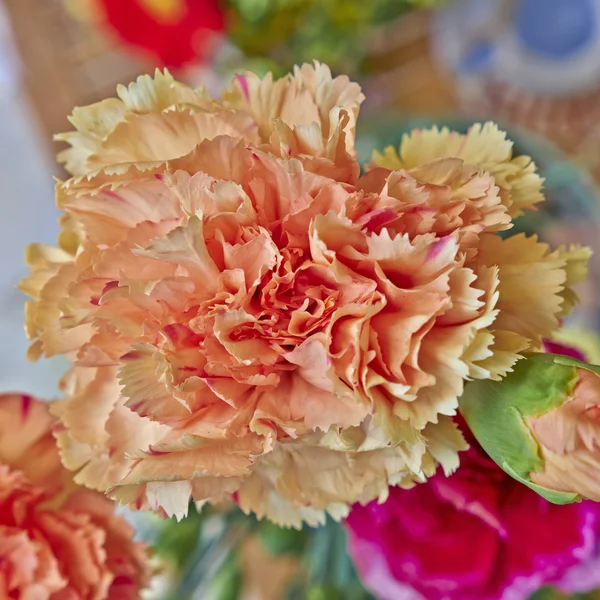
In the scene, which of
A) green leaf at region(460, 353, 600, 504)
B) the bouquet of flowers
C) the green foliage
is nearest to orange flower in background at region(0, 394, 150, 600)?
the bouquet of flowers

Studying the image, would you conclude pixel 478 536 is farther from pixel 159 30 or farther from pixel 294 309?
pixel 159 30

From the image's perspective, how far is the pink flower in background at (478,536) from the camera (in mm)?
247

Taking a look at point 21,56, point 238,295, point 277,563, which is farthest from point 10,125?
point 238,295

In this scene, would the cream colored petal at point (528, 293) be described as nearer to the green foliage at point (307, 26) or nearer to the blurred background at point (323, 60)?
the blurred background at point (323, 60)

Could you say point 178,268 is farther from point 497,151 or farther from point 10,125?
point 10,125

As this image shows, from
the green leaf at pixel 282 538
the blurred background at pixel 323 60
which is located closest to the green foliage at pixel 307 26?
Result: the blurred background at pixel 323 60

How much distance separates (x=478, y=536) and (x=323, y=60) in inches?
17.9

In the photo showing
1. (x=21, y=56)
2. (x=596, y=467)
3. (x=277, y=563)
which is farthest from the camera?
(x=21, y=56)

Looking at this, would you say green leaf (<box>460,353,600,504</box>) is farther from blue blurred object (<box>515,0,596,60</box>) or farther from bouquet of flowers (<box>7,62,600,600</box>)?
blue blurred object (<box>515,0,596,60</box>)

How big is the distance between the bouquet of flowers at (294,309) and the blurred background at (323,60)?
0.69 feet

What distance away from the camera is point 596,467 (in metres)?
0.18

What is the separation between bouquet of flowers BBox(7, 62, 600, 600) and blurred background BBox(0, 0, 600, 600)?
21cm

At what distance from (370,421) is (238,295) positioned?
52mm

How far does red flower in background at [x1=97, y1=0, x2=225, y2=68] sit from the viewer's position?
583 mm
